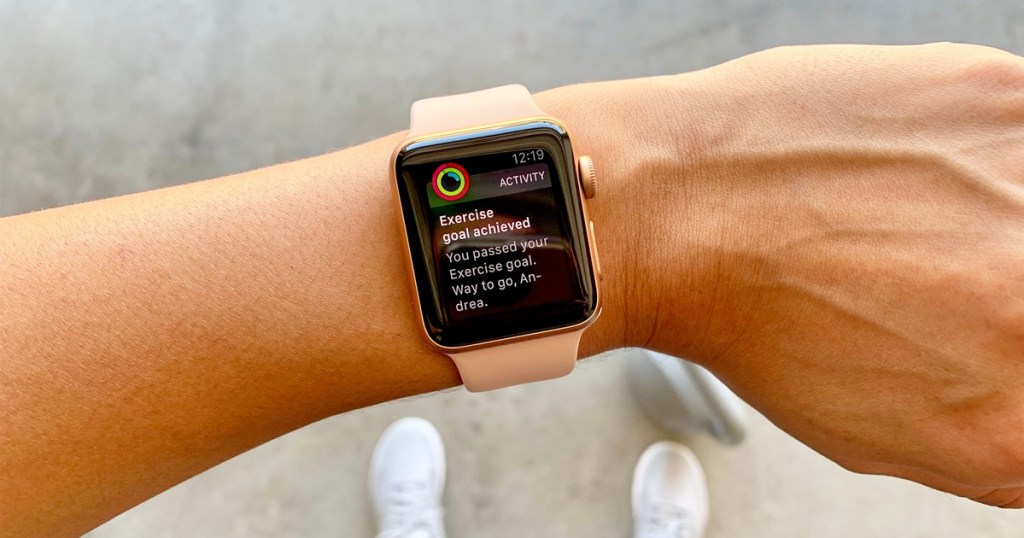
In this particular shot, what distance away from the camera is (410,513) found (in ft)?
4.76

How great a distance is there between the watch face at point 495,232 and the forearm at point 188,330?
0.08m

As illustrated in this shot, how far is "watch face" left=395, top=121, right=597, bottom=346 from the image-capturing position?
0.75 meters

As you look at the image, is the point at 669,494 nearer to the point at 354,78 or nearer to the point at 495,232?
the point at 495,232

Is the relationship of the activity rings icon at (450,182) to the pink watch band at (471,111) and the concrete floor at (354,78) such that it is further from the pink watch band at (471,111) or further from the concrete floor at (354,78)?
the concrete floor at (354,78)

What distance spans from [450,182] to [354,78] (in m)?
1.00

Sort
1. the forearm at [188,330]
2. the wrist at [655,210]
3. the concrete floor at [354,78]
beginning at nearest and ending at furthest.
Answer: the forearm at [188,330] < the wrist at [655,210] < the concrete floor at [354,78]

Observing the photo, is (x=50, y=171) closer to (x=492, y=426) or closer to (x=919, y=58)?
(x=492, y=426)

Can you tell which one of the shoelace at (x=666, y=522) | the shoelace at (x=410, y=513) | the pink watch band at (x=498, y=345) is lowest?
the shoelace at (x=666, y=522)

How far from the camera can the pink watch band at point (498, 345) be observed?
2.59 ft

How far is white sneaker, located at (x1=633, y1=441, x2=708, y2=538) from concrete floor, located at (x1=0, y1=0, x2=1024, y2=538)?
0.04 m

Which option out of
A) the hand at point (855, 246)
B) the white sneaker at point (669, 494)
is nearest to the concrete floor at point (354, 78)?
the white sneaker at point (669, 494)

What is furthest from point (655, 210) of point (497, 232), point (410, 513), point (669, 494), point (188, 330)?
point (410, 513)

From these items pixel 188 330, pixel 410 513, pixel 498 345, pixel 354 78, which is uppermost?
pixel 354 78

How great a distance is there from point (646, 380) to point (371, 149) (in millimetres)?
906
